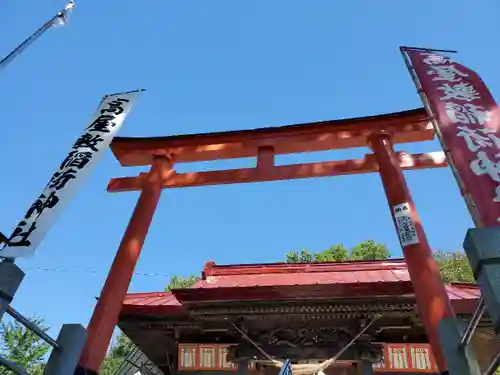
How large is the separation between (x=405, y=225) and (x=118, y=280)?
3.47 meters

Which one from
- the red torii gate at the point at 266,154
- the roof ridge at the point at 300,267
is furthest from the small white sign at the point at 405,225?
the roof ridge at the point at 300,267

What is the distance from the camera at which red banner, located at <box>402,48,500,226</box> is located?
11.3 feet

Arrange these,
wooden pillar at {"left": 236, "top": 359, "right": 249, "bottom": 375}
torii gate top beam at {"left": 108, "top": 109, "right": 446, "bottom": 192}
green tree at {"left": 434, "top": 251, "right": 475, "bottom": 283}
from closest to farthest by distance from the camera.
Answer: torii gate top beam at {"left": 108, "top": 109, "right": 446, "bottom": 192}
wooden pillar at {"left": 236, "top": 359, "right": 249, "bottom": 375}
green tree at {"left": 434, "top": 251, "right": 475, "bottom": 283}

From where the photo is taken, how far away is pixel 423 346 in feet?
23.7

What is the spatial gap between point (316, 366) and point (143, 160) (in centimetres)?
424

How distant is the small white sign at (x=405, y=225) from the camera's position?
16.3 feet

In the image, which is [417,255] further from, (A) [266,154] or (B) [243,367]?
(B) [243,367]

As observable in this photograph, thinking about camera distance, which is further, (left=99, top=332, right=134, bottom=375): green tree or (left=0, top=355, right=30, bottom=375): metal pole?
(left=99, top=332, right=134, bottom=375): green tree

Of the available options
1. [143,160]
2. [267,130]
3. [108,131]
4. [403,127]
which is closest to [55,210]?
[108,131]

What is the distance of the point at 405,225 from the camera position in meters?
5.11

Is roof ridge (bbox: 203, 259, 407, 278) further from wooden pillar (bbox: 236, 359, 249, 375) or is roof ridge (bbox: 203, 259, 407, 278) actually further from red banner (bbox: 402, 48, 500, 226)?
red banner (bbox: 402, 48, 500, 226)

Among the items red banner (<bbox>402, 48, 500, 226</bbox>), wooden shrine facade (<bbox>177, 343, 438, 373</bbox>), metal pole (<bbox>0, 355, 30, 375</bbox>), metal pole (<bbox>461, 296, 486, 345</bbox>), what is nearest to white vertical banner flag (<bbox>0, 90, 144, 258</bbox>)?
metal pole (<bbox>0, 355, 30, 375</bbox>)

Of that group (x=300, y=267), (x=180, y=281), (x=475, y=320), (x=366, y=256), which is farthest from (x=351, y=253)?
(x=475, y=320)

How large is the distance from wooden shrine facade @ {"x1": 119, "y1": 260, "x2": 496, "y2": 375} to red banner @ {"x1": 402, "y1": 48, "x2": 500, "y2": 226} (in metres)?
2.63
